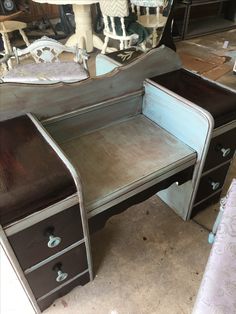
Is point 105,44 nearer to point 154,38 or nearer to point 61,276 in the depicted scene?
point 154,38

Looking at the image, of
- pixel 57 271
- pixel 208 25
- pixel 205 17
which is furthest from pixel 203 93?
pixel 205 17

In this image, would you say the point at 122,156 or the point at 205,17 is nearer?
the point at 122,156

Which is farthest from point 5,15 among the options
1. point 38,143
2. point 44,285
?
point 44,285

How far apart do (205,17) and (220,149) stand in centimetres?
378

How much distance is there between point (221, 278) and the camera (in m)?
0.65

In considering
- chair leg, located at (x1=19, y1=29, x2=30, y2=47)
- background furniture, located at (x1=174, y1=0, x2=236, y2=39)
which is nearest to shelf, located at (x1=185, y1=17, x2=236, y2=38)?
background furniture, located at (x1=174, y1=0, x2=236, y2=39)

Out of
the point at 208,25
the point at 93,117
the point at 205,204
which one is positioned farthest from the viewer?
the point at 208,25

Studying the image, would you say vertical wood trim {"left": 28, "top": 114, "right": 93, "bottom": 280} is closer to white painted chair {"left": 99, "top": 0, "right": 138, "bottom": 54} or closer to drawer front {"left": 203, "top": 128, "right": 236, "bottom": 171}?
white painted chair {"left": 99, "top": 0, "right": 138, "bottom": 54}

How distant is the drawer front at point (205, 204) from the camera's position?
1314 mm

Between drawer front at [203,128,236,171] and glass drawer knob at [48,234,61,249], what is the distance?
25.8 inches

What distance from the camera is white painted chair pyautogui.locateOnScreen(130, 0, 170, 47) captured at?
1.07 metres

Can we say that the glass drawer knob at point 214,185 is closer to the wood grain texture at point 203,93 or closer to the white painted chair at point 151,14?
the wood grain texture at point 203,93

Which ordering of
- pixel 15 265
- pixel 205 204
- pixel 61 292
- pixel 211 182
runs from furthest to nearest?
pixel 205 204, pixel 211 182, pixel 61 292, pixel 15 265

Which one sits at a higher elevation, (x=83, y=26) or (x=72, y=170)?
(x=83, y=26)
